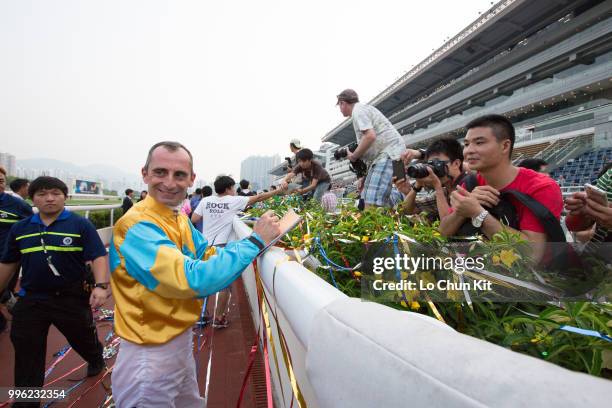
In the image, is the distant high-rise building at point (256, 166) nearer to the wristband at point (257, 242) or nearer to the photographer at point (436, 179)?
the photographer at point (436, 179)

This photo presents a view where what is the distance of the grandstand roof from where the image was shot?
80.2 ft

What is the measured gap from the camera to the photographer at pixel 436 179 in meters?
1.98

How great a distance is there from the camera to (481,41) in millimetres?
29266

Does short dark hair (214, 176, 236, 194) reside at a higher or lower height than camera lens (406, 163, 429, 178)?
higher

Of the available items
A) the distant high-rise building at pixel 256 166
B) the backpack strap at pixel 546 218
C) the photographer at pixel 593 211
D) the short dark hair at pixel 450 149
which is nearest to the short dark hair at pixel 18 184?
the short dark hair at pixel 450 149

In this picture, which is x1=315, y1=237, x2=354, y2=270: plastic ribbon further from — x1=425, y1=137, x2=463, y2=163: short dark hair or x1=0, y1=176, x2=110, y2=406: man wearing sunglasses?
x1=0, y1=176, x2=110, y2=406: man wearing sunglasses

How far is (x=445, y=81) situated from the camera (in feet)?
121

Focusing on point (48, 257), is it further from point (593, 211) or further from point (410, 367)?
point (593, 211)

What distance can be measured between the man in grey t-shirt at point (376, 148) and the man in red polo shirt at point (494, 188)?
1.47m

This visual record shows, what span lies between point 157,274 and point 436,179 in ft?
5.45

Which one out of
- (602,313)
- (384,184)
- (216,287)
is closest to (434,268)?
(602,313)

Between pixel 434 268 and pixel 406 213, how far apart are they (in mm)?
1345

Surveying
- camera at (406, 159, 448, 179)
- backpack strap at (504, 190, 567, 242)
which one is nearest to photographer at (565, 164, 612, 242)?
backpack strap at (504, 190, 567, 242)

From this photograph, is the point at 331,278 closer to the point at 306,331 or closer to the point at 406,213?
the point at 306,331
